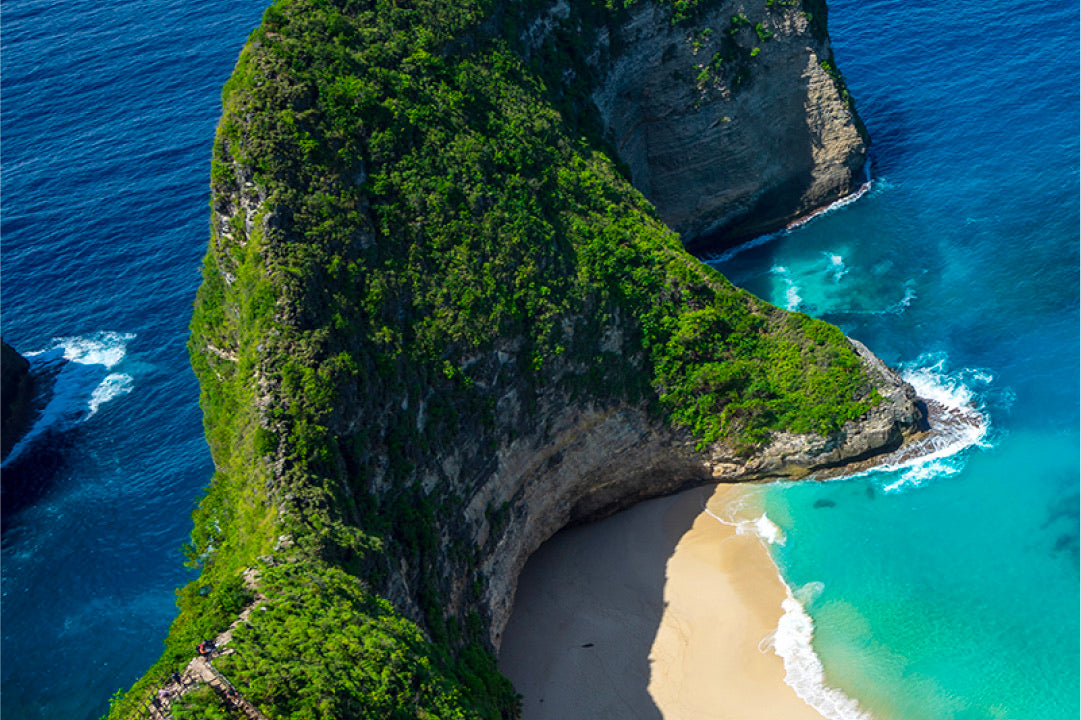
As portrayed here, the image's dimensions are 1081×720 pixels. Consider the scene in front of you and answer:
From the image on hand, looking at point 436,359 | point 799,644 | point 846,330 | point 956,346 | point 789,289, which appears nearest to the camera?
point 436,359

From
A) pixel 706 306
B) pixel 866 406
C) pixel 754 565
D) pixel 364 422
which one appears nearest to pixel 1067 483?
pixel 866 406

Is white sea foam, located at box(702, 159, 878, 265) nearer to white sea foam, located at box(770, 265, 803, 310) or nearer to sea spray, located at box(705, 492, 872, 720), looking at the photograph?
white sea foam, located at box(770, 265, 803, 310)

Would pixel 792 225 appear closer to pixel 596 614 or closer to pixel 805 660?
pixel 596 614

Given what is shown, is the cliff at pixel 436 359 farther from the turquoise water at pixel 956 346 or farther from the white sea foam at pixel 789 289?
the white sea foam at pixel 789 289

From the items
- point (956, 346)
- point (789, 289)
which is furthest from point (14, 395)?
point (956, 346)

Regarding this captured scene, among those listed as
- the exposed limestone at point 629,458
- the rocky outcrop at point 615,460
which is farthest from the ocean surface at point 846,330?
the rocky outcrop at point 615,460

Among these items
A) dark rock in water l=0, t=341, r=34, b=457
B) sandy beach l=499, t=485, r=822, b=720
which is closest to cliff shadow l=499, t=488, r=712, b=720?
sandy beach l=499, t=485, r=822, b=720
